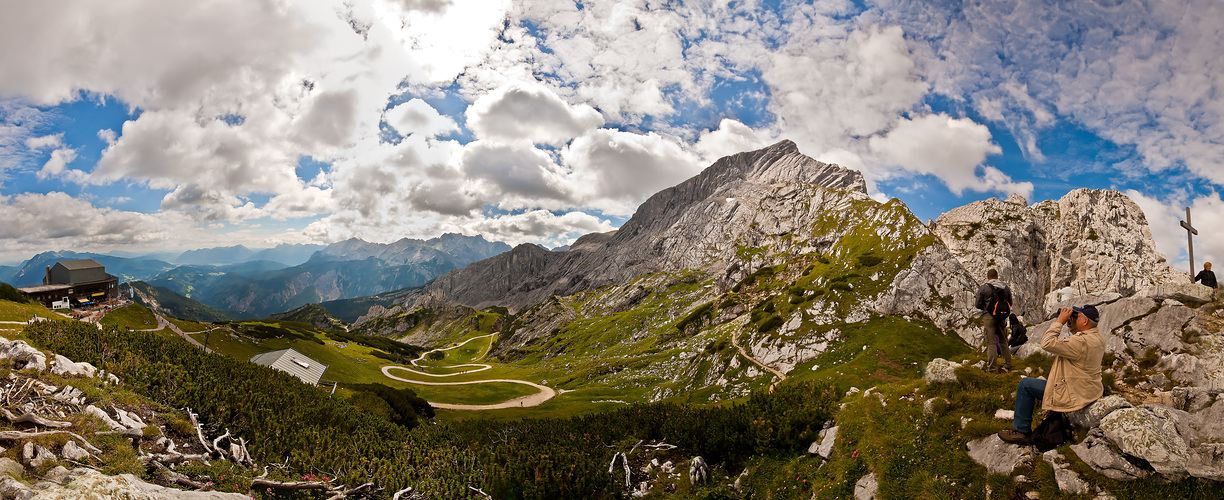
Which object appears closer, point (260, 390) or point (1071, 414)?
point (1071, 414)

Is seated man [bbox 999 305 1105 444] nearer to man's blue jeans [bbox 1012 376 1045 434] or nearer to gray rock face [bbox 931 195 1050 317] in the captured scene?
man's blue jeans [bbox 1012 376 1045 434]

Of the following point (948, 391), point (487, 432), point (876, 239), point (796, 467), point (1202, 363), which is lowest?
point (487, 432)

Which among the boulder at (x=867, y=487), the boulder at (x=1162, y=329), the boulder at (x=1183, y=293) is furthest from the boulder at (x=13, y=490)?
the boulder at (x=1183, y=293)

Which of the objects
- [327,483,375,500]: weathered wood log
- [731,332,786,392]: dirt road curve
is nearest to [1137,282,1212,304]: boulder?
[731,332,786,392]: dirt road curve

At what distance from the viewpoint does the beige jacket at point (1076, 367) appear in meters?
10.4

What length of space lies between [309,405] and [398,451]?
6811 mm

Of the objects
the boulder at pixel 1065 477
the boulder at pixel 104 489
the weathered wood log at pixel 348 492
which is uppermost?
the boulder at pixel 1065 477

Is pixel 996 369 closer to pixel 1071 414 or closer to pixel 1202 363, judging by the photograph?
pixel 1202 363

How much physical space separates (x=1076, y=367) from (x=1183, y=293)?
12177mm

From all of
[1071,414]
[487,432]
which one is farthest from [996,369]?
[487,432]

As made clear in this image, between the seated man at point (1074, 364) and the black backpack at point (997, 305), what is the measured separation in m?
6.48

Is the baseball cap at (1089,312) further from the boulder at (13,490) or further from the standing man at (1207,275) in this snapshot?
the boulder at (13,490)

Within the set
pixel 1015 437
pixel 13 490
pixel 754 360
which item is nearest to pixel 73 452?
pixel 13 490

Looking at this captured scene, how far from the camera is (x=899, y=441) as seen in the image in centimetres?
1436
